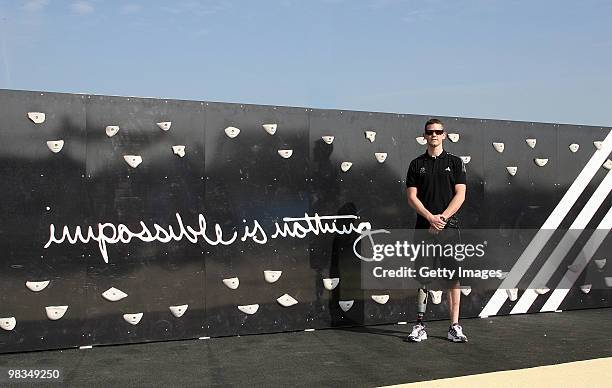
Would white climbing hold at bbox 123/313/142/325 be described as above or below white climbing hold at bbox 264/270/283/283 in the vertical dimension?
below

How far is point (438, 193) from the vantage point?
17.7 feet

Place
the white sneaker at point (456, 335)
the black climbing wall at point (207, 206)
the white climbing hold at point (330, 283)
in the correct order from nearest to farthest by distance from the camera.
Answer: the black climbing wall at point (207, 206) → the white sneaker at point (456, 335) → the white climbing hold at point (330, 283)

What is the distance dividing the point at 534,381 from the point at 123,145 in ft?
11.9

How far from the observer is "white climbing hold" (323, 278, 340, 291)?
598cm

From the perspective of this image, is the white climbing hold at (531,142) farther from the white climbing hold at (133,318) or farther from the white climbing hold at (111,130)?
the white climbing hold at (133,318)

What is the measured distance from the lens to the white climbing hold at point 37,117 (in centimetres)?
510

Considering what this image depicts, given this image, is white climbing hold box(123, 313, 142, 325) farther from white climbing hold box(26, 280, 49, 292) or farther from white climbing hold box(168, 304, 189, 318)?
white climbing hold box(26, 280, 49, 292)

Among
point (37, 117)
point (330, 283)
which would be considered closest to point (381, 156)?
point (330, 283)

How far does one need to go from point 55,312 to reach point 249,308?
1.62 metres

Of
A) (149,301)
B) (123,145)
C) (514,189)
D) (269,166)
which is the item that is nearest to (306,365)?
(149,301)

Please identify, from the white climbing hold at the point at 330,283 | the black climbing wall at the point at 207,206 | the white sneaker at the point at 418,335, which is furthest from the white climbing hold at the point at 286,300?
the white sneaker at the point at 418,335

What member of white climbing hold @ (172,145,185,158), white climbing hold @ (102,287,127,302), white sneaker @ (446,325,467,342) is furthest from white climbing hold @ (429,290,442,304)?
white climbing hold @ (102,287,127,302)

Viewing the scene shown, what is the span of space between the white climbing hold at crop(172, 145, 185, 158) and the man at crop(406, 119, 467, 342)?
197 centimetres

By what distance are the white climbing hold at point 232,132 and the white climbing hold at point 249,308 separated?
152cm
